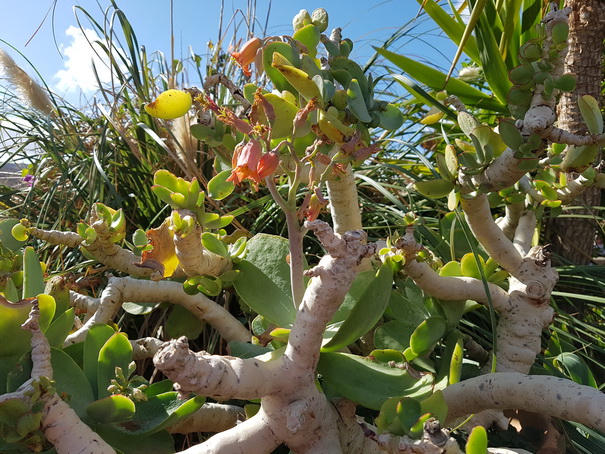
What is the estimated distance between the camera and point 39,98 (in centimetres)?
Answer: 162

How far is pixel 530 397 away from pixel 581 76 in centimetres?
96

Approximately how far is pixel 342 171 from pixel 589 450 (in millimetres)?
456

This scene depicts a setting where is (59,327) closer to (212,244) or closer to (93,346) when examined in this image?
(93,346)

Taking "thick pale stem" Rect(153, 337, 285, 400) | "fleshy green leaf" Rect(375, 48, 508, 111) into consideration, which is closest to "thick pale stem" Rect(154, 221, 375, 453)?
"thick pale stem" Rect(153, 337, 285, 400)

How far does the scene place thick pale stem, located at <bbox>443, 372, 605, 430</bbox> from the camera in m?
0.41

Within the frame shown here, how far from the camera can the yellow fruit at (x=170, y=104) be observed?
0.46m

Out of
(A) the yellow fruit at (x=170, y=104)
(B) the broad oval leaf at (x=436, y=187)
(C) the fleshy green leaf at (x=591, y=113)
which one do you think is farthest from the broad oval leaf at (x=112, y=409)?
(C) the fleshy green leaf at (x=591, y=113)

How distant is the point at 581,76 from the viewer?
115 centimetres

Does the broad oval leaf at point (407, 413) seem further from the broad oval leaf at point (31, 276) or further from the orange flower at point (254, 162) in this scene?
the broad oval leaf at point (31, 276)

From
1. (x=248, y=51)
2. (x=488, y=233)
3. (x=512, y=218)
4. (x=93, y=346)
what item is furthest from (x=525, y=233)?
(x=93, y=346)

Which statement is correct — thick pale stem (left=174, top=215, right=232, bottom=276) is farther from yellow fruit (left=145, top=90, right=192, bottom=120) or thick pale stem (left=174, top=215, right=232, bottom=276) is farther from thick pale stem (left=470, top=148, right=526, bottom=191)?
thick pale stem (left=470, top=148, right=526, bottom=191)

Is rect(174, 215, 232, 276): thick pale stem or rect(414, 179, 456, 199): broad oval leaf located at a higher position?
rect(414, 179, 456, 199): broad oval leaf

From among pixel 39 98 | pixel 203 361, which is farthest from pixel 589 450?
pixel 39 98

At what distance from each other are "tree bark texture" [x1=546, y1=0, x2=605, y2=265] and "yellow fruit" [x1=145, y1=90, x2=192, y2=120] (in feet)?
3.09
